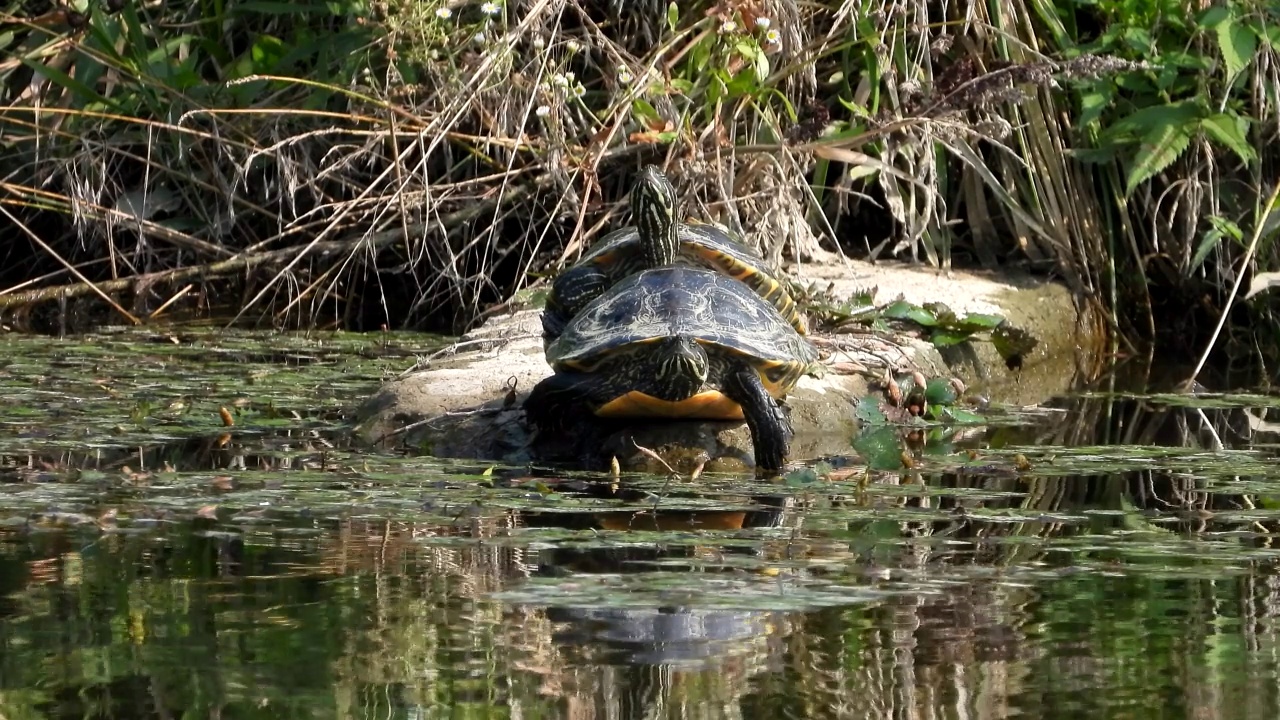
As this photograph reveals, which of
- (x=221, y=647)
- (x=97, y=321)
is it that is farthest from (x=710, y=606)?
(x=97, y=321)

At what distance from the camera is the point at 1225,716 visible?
185cm

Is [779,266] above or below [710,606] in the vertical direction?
above

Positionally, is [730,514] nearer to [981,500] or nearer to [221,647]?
[981,500]

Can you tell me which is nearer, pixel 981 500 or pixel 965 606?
pixel 965 606

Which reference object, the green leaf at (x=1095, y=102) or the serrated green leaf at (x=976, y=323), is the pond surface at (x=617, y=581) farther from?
the green leaf at (x=1095, y=102)

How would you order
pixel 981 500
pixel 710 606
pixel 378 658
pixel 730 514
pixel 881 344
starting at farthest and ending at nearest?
pixel 881 344 < pixel 981 500 < pixel 730 514 < pixel 710 606 < pixel 378 658

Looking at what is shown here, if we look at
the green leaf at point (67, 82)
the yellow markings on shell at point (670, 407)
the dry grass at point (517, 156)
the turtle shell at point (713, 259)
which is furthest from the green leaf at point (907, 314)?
the green leaf at point (67, 82)

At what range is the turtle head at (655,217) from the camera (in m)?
4.02

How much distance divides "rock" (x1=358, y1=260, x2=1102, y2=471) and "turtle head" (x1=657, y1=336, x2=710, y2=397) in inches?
6.6

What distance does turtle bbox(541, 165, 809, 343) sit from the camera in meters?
4.06

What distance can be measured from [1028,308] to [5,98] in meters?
3.82

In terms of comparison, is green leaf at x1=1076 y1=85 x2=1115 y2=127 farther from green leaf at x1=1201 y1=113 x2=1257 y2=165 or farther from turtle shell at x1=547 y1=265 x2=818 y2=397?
turtle shell at x1=547 y1=265 x2=818 y2=397

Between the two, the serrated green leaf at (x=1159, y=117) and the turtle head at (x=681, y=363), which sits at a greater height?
the serrated green leaf at (x=1159, y=117)

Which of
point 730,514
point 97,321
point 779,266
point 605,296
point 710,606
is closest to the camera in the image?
point 710,606
